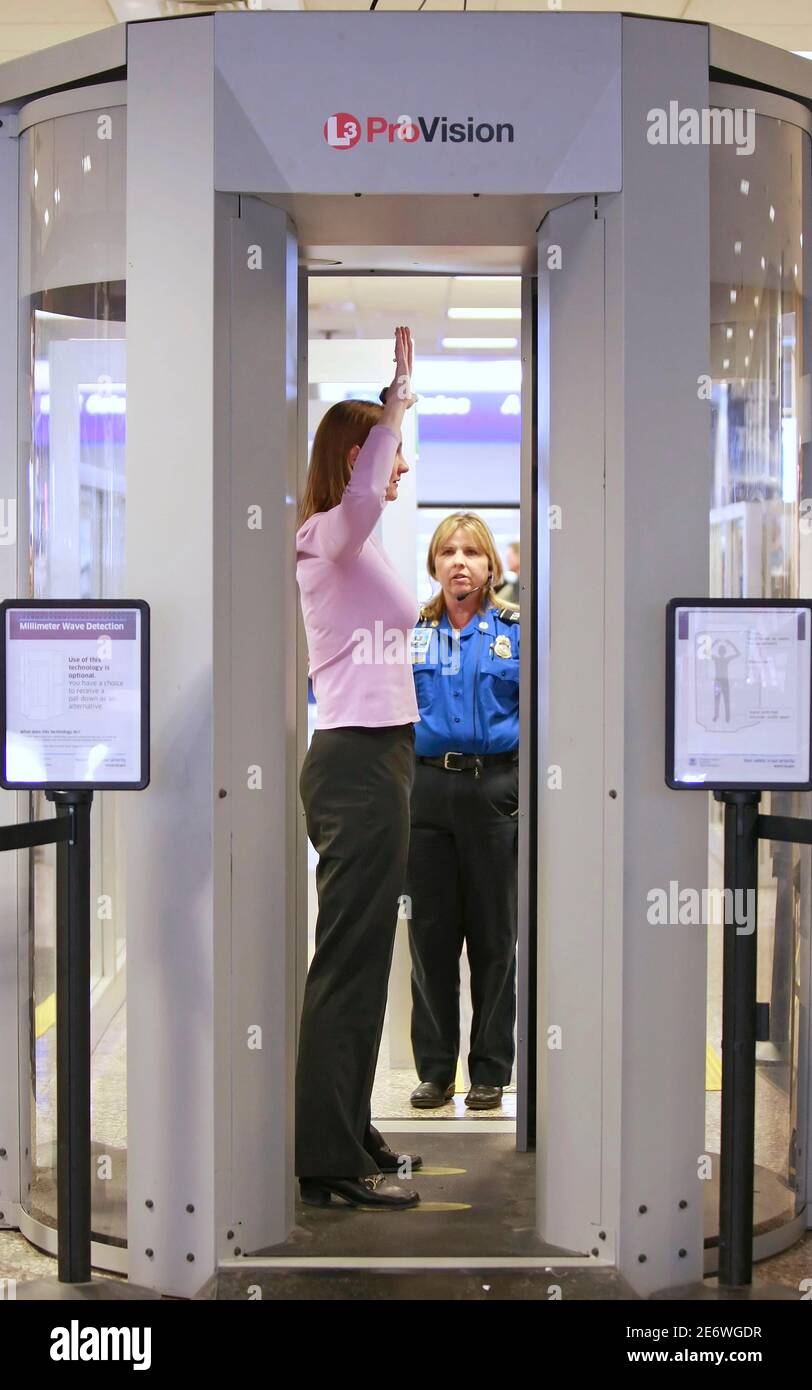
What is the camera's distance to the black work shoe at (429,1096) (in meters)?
3.50

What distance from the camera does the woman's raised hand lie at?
2885 millimetres

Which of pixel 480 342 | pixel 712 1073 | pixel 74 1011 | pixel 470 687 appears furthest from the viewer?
pixel 480 342

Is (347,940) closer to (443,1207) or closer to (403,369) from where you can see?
(443,1207)

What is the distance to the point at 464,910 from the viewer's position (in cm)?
348

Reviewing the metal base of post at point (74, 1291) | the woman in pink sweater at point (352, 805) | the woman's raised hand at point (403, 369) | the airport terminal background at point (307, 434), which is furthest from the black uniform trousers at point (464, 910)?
the metal base of post at point (74, 1291)

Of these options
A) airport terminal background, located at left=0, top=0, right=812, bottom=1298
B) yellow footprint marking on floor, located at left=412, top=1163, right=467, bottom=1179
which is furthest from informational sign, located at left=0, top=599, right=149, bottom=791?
yellow footprint marking on floor, located at left=412, top=1163, right=467, bottom=1179

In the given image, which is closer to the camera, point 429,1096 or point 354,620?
point 354,620

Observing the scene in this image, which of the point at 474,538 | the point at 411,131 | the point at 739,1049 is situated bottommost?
the point at 739,1049

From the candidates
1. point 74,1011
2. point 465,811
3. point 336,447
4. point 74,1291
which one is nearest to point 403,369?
point 336,447

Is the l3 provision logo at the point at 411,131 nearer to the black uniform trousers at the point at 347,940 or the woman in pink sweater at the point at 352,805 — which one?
the woman in pink sweater at the point at 352,805

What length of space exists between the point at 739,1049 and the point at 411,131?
1781 mm

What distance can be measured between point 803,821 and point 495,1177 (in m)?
1.34

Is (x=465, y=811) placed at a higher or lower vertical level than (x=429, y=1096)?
higher
